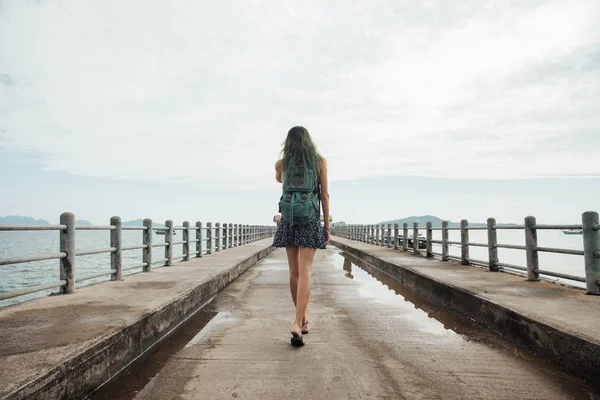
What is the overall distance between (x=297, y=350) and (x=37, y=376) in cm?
208

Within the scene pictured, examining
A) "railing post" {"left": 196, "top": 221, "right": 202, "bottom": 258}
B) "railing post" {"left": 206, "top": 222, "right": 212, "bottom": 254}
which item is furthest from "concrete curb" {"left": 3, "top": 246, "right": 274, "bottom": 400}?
"railing post" {"left": 206, "top": 222, "right": 212, "bottom": 254}

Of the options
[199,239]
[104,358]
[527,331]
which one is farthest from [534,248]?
[199,239]

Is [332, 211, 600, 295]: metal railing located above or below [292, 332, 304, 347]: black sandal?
above

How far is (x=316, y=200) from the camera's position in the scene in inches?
171

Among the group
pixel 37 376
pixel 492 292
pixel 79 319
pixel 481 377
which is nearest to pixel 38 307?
pixel 79 319

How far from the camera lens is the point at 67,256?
6.10 metres

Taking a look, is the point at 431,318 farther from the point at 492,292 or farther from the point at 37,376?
the point at 37,376

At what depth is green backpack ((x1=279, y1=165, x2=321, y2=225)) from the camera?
4.14 metres

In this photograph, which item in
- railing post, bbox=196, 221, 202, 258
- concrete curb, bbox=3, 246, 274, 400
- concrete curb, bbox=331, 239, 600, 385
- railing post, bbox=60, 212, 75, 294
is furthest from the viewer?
railing post, bbox=196, 221, 202, 258

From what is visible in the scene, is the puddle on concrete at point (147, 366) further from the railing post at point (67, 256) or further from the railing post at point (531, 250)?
the railing post at point (531, 250)

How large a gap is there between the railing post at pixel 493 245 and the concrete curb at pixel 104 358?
631cm

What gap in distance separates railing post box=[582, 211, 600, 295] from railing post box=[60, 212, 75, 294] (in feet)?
22.8

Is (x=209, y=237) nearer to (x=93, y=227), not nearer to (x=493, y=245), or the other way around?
(x=93, y=227)

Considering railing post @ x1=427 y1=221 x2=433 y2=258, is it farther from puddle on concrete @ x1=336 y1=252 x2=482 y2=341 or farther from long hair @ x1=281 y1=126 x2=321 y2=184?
long hair @ x1=281 y1=126 x2=321 y2=184
